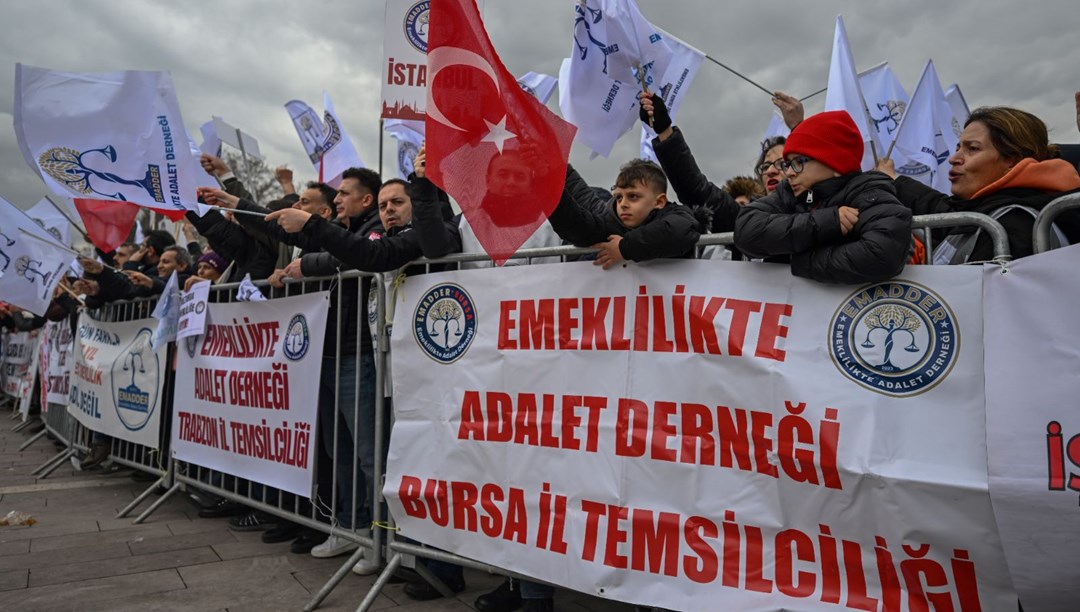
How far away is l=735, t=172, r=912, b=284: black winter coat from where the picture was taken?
2.33 meters

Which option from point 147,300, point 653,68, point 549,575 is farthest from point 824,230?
point 147,300

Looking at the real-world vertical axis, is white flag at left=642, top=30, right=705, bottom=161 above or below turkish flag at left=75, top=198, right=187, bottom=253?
above

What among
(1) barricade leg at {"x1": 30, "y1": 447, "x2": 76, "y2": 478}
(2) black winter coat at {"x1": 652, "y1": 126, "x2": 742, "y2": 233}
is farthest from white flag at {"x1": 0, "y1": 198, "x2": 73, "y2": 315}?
(2) black winter coat at {"x1": 652, "y1": 126, "x2": 742, "y2": 233}

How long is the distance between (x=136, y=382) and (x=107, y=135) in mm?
2821

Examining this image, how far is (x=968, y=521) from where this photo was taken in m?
2.18

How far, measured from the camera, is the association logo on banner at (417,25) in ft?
13.6

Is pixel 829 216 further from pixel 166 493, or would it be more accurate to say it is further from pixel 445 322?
pixel 166 493

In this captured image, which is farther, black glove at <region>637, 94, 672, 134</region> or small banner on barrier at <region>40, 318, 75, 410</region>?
small banner on barrier at <region>40, 318, 75, 410</region>

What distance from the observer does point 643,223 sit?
126 inches

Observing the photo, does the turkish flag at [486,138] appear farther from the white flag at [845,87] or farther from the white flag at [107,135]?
the white flag at [845,87]

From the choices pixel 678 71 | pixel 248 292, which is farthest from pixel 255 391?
pixel 678 71

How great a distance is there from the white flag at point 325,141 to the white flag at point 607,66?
4.02 metres

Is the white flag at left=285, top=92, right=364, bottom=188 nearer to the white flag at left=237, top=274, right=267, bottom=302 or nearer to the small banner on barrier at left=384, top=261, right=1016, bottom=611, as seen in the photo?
the white flag at left=237, top=274, right=267, bottom=302

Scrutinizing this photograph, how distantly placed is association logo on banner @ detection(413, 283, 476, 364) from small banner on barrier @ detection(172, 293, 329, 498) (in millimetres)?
959
